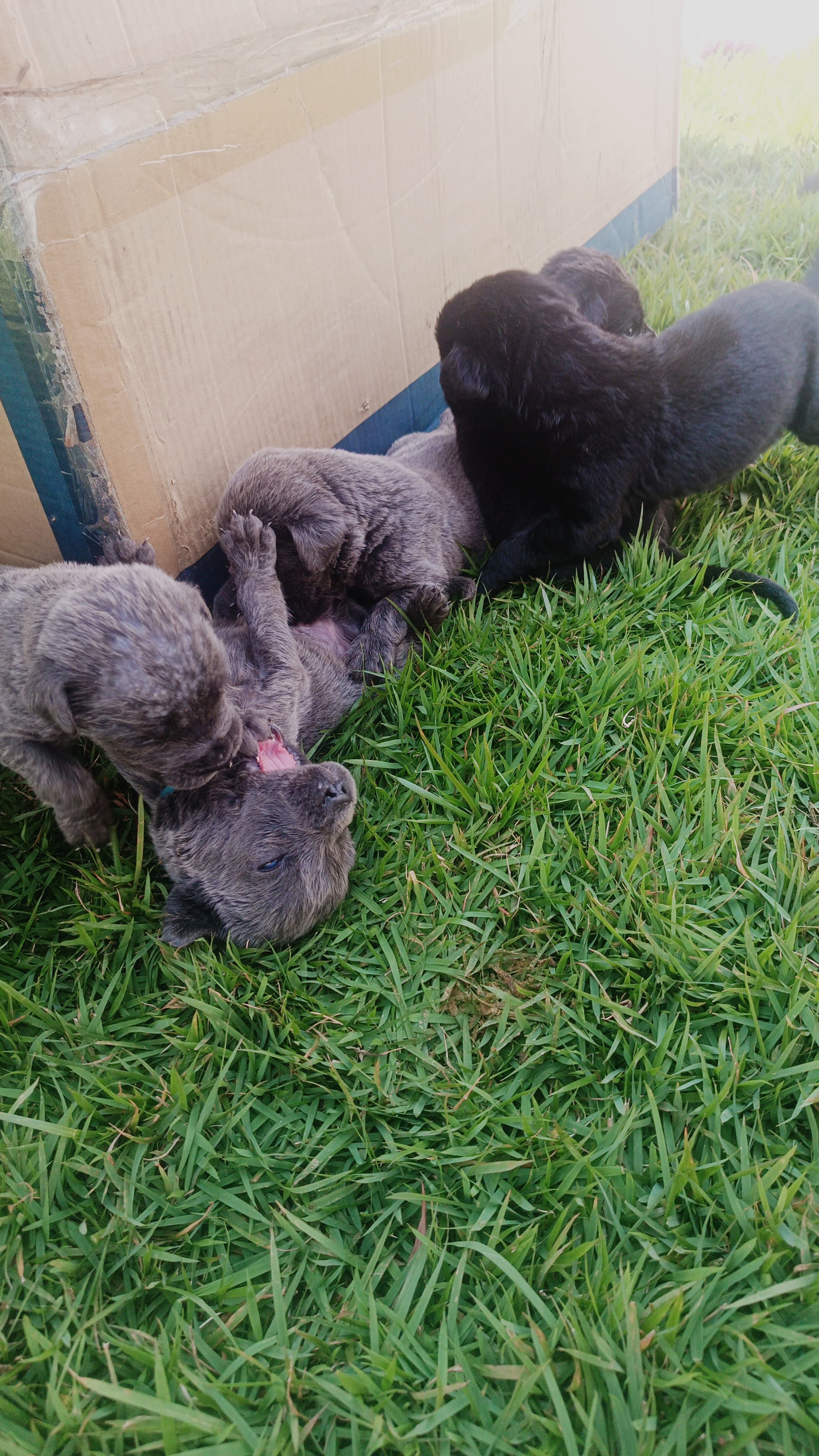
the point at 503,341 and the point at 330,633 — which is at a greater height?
the point at 503,341

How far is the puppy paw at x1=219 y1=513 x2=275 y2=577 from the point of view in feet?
10.5

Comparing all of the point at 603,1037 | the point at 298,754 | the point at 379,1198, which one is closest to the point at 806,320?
the point at 298,754

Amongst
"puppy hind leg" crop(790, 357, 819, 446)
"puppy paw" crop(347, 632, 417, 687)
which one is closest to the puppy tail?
"puppy hind leg" crop(790, 357, 819, 446)

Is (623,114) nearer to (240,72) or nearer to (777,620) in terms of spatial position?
(240,72)

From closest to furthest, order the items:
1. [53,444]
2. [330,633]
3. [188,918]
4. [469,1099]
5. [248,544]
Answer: [469,1099]
[188,918]
[53,444]
[248,544]
[330,633]

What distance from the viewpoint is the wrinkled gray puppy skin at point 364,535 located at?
3.34m

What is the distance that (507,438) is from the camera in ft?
12.1

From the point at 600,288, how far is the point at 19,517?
2796 millimetres

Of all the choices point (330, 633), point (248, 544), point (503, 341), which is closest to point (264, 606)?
point (248, 544)

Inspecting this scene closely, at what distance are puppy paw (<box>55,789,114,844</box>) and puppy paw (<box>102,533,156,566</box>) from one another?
724 millimetres

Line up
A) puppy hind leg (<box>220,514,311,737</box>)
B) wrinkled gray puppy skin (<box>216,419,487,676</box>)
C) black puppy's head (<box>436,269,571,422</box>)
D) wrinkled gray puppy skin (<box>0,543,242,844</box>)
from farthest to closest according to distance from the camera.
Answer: black puppy's head (<box>436,269,571,422</box>) < wrinkled gray puppy skin (<box>216,419,487,676</box>) < puppy hind leg (<box>220,514,311,737</box>) < wrinkled gray puppy skin (<box>0,543,242,844</box>)

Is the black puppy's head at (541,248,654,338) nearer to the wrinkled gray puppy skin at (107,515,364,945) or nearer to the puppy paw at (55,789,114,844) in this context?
the wrinkled gray puppy skin at (107,515,364,945)

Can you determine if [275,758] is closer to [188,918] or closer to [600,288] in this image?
[188,918]

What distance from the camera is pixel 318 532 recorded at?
3400 mm
